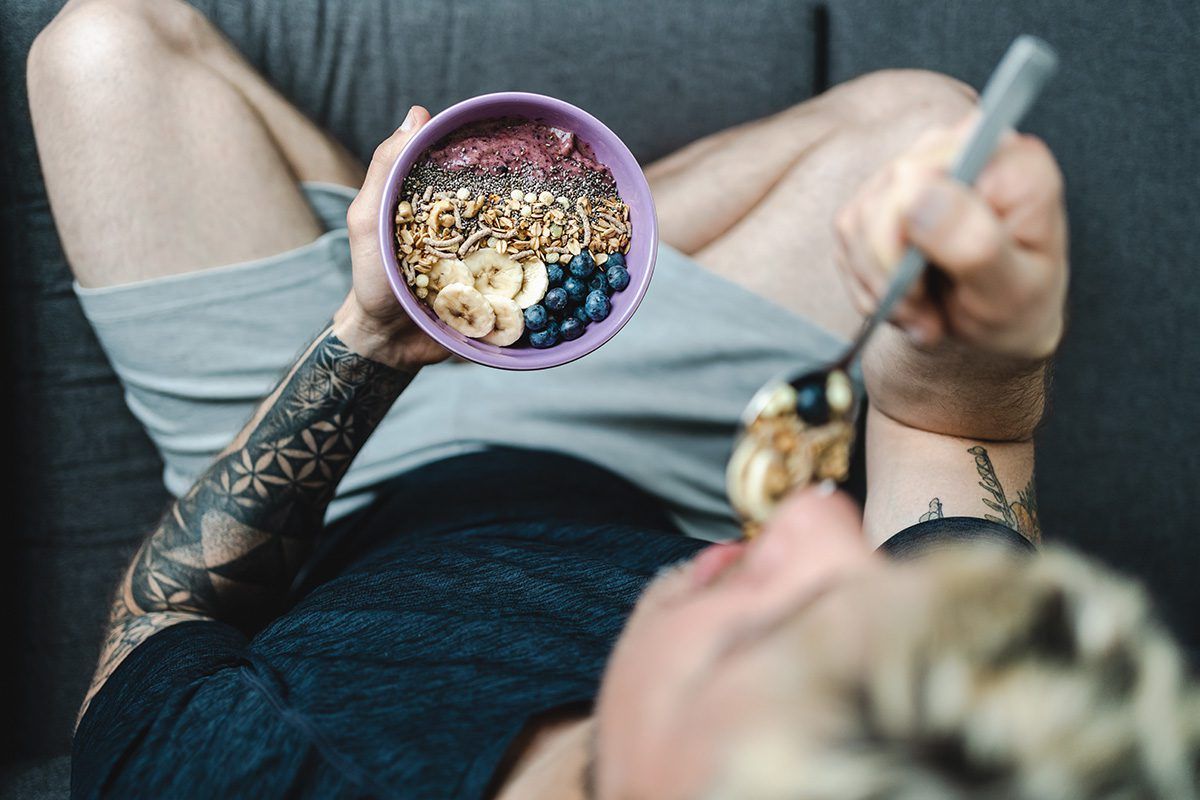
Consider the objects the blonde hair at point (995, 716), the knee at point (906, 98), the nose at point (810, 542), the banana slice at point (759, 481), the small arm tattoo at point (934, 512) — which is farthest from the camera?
the knee at point (906, 98)

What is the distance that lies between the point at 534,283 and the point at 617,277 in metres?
0.07

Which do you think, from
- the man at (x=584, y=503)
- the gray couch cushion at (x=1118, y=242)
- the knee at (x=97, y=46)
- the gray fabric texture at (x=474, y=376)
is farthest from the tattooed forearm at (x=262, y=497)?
the gray couch cushion at (x=1118, y=242)

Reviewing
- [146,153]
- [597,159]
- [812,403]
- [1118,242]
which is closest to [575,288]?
[597,159]

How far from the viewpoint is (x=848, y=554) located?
510 mm

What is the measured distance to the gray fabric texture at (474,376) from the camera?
1.10m

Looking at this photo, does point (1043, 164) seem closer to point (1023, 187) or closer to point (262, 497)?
point (1023, 187)

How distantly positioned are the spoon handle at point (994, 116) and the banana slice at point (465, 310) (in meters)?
0.33

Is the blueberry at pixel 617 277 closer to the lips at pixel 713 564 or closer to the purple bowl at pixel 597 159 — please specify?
the purple bowl at pixel 597 159

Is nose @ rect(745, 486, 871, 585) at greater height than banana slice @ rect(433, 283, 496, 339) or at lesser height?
greater

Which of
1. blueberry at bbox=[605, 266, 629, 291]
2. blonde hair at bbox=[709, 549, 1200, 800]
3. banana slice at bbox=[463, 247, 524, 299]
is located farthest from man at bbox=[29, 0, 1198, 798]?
blueberry at bbox=[605, 266, 629, 291]

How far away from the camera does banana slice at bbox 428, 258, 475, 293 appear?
0.77 metres

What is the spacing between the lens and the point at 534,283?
80 cm

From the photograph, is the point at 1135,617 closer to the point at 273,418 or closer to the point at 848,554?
the point at 848,554

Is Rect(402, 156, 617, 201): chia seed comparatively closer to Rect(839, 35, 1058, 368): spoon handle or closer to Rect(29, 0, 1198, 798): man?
Rect(29, 0, 1198, 798): man
